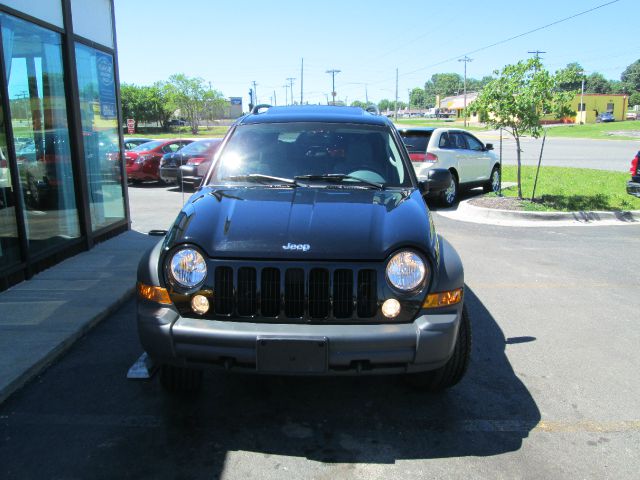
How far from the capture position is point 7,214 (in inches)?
245

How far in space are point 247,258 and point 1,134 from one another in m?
4.53

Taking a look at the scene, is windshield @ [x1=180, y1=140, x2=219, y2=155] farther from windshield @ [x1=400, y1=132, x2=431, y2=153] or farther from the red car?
windshield @ [x1=400, y1=132, x2=431, y2=153]

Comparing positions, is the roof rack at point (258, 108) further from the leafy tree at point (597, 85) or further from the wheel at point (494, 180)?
the leafy tree at point (597, 85)

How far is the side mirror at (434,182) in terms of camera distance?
4492 mm

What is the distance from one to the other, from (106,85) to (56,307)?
4.82 m

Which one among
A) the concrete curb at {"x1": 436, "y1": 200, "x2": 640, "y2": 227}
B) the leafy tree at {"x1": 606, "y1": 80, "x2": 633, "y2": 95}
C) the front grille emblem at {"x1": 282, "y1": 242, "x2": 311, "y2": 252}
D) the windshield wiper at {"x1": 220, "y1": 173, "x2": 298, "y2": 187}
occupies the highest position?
the leafy tree at {"x1": 606, "y1": 80, "x2": 633, "y2": 95}

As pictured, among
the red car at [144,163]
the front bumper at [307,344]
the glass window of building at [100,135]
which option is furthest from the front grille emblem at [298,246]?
the red car at [144,163]

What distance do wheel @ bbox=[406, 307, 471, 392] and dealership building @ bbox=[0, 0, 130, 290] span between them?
4624mm

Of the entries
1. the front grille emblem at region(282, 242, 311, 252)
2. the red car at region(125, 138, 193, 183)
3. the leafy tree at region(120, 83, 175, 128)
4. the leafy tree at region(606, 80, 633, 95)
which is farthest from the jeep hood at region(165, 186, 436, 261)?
the leafy tree at region(606, 80, 633, 95)

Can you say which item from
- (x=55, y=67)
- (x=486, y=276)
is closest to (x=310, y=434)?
(x=486, y=276)

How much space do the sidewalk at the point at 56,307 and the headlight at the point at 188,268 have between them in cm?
161

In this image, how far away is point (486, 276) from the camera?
6.81 m

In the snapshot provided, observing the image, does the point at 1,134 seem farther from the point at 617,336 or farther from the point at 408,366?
the point at 617,336

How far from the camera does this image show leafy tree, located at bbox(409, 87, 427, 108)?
191375 millimetres
